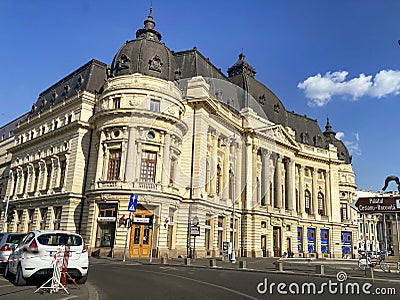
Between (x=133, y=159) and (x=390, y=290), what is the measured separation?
2567cm

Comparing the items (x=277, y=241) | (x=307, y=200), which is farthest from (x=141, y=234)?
(x=307, y=200)

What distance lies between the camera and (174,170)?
38281 millimetres

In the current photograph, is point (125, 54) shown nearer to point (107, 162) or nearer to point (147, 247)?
point (107, 162)

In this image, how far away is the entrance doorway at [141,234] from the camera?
33.7m

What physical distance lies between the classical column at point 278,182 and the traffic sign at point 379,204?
3155cm

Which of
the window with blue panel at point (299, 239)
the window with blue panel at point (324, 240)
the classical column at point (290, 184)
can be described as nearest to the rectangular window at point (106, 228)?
the classical column at point (290, 184)

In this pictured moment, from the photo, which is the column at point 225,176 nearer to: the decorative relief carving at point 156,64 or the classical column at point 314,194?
the decorative relief carving at point 156,64

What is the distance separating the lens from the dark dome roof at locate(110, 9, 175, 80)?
131 ft

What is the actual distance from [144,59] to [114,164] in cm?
1237

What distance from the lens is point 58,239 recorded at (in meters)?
12.4

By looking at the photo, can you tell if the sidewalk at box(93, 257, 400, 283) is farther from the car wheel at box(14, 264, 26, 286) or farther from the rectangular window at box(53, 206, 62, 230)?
the car wheel at box(14, 264, 26, 286)

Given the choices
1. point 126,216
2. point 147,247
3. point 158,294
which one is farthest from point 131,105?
point 158,294

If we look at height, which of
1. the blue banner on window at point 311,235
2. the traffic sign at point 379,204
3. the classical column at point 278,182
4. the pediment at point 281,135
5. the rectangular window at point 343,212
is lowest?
the blue banner on window at point 311,235

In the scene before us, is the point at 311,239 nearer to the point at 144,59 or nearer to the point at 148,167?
the point at 148,167
